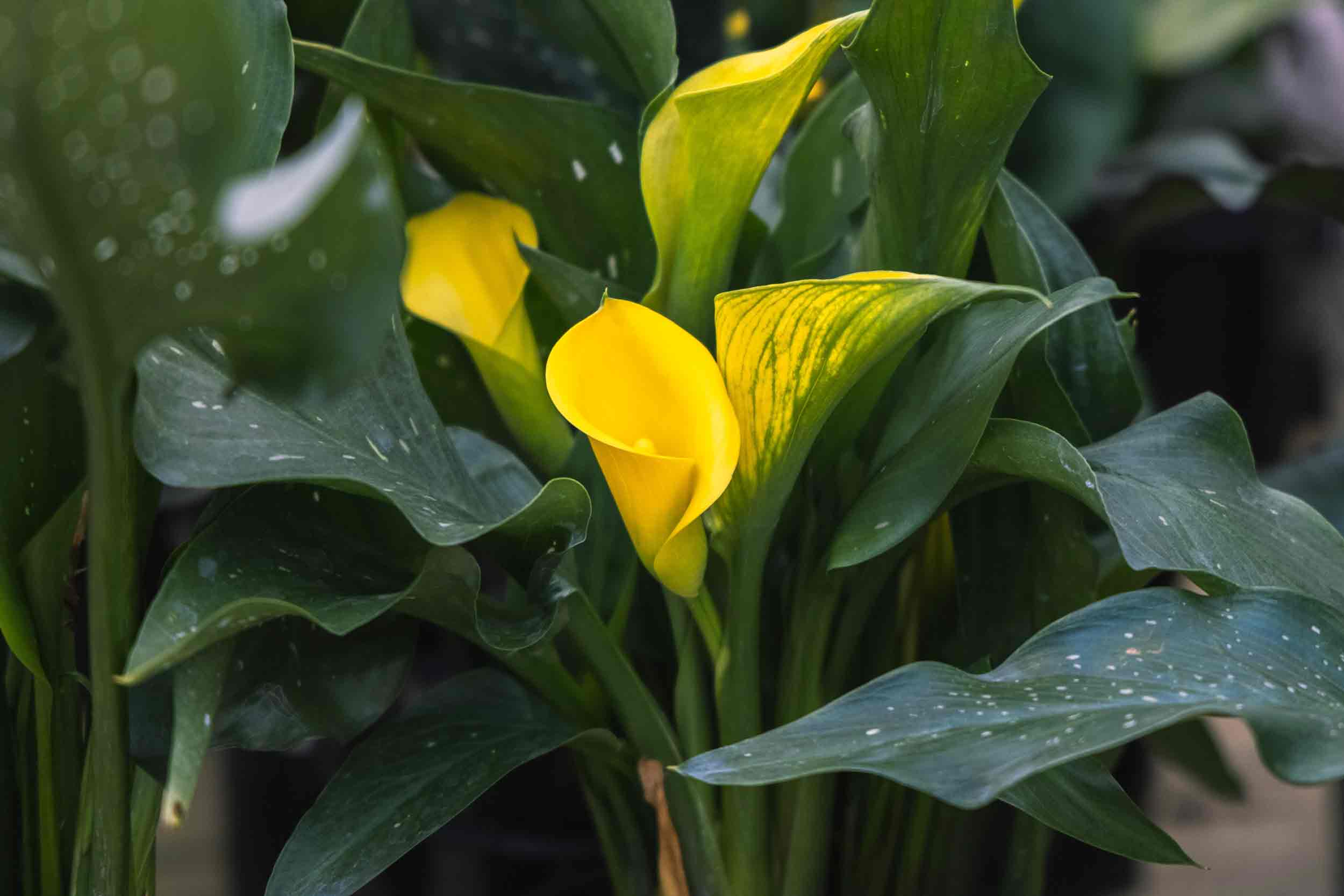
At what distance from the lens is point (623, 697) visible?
0.99ft

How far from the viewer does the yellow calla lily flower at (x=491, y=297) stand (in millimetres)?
324

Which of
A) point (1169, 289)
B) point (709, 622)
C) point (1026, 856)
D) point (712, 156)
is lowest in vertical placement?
point (1169, 289)

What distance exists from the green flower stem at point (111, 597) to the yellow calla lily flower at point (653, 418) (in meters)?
0.08

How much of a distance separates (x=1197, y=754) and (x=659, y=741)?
0.94 ft

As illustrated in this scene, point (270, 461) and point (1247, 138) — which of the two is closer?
point (270, 461)

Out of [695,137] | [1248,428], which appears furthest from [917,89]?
[1248,428]

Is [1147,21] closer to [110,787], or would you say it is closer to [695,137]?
[695,137]

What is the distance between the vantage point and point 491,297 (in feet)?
1.12

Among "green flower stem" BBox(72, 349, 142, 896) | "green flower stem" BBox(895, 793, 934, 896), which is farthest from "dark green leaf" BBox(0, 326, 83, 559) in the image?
"green flower stem" BBox(895, 793, 934, 896)

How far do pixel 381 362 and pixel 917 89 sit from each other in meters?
0.14

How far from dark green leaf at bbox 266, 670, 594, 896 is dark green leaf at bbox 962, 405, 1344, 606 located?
134 millimetres

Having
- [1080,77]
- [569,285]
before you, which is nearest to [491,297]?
[569,285]

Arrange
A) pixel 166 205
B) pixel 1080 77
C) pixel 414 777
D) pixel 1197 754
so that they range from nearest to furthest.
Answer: pixel 166 205 → pixel 414 777 → pixel 1197 754 → pixel 1080 77

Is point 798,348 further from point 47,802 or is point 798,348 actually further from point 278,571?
point 47,802
